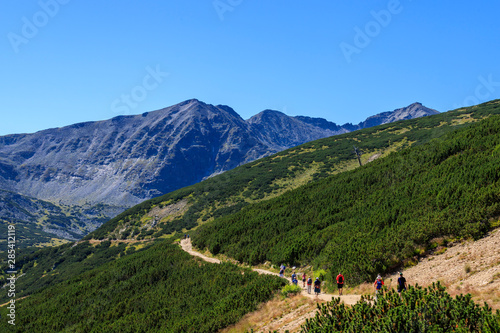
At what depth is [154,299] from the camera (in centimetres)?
2377

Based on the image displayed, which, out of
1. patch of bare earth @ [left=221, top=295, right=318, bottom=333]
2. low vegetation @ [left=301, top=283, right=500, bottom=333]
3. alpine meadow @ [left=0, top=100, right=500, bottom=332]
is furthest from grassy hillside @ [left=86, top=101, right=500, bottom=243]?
low vegetation @ [left=301, top=283, right=500, bottom=333]

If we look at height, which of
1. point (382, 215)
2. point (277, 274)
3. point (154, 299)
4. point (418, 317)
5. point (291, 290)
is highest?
point (382, 215)

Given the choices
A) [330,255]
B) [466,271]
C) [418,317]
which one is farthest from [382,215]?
[418,317]

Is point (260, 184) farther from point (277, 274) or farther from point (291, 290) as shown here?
point (291, 290)

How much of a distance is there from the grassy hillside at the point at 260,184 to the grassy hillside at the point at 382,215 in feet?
61.8

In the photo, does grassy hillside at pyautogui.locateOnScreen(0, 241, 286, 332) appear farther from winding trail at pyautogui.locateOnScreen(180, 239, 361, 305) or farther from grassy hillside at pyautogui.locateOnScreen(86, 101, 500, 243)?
grassy hillside at pyautogui.locateOnScreen(86, 101, 500, 243)

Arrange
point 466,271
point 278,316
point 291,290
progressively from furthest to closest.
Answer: point 291,290
point 278,316
point 466,271

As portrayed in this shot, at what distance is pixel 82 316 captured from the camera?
25.1 meters

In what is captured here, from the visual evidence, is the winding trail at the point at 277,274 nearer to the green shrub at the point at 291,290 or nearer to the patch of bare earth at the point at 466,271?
the green shrub at the point at 291,290

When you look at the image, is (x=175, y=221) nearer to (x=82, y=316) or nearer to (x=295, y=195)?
(x=295, y=195)

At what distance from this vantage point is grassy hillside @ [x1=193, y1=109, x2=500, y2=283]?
16.6 m

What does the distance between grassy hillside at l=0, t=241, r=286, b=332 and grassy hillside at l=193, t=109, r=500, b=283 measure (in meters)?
4.07

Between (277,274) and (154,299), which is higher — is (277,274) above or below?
below

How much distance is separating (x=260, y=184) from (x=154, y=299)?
41536 millimetres
